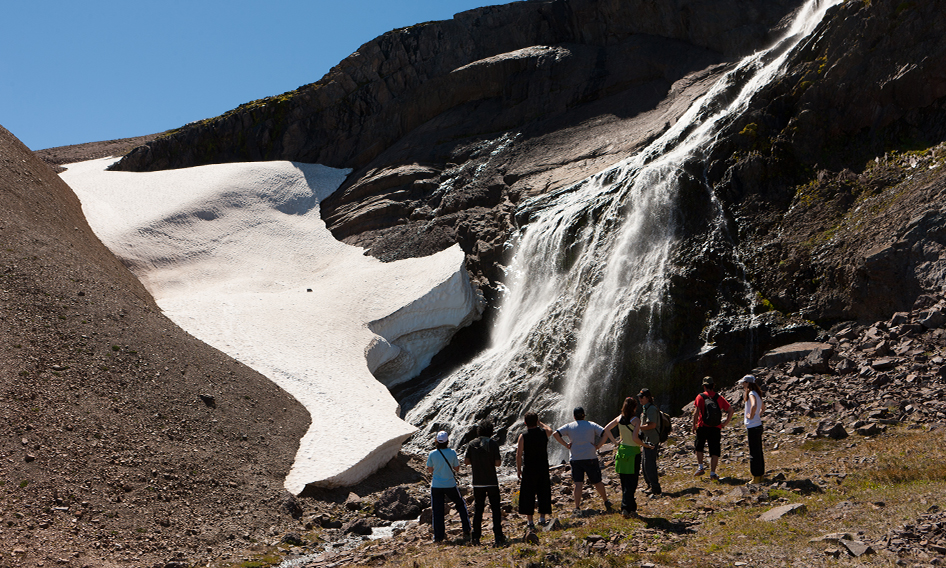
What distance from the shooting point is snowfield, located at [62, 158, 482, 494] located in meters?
21.1

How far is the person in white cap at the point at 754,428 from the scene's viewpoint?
37.7 ft

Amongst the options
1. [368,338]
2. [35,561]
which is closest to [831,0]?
[368,338]

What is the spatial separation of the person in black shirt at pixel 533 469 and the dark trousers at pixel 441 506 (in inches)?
37.8

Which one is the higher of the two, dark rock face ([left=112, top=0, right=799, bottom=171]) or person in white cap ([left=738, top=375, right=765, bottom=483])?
dark rock face ([left=112, top=0, right=799, bottom=171])

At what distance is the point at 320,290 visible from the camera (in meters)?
32.4

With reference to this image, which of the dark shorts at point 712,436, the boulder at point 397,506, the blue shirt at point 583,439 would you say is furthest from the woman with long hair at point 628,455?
the boulder at point 397,506

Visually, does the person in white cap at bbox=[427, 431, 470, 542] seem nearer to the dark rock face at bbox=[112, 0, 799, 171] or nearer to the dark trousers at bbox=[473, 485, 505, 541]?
the dark trousers at bbox=[473, 485, 505, 541]

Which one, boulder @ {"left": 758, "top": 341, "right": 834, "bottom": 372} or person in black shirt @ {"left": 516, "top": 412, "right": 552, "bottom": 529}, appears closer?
person in black shirt @ {"left": 516, "top": 412, "right": 552, "bottom": 529}

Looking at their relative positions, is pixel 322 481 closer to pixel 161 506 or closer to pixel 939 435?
pixel 161 506

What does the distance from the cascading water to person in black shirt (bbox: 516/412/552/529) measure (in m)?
10.6

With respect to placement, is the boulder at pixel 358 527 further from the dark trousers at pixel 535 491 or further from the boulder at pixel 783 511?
the boulder at pixel 783 511

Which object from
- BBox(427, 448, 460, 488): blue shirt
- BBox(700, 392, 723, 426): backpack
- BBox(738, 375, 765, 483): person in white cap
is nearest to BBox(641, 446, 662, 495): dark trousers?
BBox(700, 392, 723, 426): backpack

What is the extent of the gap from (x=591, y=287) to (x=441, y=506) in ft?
46.7

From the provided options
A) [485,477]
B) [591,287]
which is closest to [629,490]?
[485,477]
